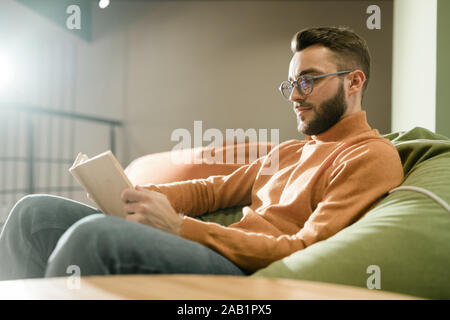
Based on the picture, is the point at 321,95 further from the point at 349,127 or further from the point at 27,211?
the point at 27,211

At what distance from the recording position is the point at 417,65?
4.79 feet

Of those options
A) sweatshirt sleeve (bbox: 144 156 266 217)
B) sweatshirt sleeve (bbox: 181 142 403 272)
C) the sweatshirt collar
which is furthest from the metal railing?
sweatshirt sleeve (bbox: 181 142 403 272)

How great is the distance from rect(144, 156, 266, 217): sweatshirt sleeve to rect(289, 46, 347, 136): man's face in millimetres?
245

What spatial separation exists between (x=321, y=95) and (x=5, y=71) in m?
3.57

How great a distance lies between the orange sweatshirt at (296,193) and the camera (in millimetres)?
774

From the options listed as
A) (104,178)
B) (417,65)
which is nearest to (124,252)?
(104,178)

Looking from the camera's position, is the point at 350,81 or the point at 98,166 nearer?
the point at 98,166

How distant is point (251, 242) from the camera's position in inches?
30.3

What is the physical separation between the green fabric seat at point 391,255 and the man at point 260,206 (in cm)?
9

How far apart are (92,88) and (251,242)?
338 centimetres

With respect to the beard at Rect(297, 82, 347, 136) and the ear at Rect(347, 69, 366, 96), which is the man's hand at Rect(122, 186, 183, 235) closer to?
the beard at Rect(297, 82, 347, 136)
